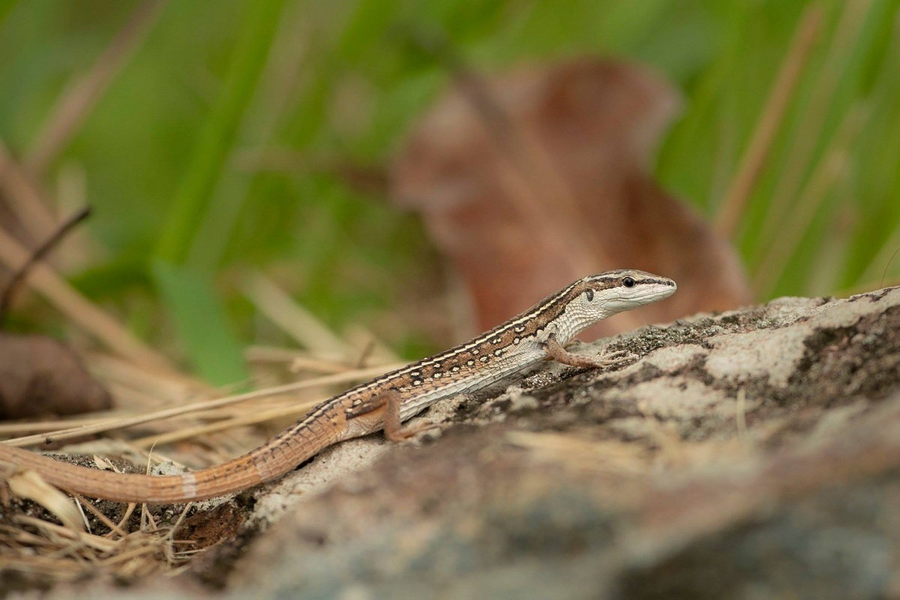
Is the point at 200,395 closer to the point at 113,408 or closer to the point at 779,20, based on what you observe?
the point at 113,408

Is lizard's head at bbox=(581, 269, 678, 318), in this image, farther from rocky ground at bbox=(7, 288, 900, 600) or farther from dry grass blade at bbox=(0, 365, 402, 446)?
dry grass blade at bbox=(0, 365, 402, 446)

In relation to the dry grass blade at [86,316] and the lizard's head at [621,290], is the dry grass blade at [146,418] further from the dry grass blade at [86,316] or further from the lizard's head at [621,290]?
the dry grass blade at [86,316]

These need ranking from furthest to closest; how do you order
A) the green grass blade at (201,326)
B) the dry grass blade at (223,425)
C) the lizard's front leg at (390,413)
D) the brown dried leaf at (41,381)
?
the green grass blade at (201,326) → the brown dried leaf at (41,381) → the dry grass blade at (223,425) → the lizard's front leg at (390,413)

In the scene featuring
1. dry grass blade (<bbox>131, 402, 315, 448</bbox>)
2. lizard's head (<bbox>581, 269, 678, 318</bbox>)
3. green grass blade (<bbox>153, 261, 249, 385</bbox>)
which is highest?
green grass blade (<bbox>153, 261, 249, 385</bbox>)

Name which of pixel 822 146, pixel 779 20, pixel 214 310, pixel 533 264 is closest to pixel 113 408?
pixel 214 310

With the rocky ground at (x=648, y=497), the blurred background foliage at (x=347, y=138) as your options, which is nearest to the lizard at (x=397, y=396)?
the rocky ground at (x=648, y=497)

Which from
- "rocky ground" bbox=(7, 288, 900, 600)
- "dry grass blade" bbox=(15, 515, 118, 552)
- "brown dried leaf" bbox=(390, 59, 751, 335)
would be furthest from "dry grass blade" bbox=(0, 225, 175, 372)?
"rocky ground" bbox=(7, 288, 900, 600)
